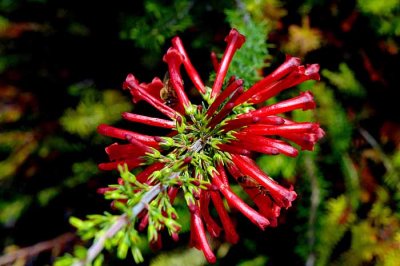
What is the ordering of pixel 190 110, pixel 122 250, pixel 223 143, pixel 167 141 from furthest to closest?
pixel 190 110, pixel 223 143, pixel 167 141, pixel 122 250

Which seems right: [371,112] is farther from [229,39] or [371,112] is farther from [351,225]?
[229,39]

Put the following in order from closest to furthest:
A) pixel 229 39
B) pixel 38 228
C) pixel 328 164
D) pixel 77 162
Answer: pixel 229 39 < pixel 328 164 < pixel 77 162 < pixel 38 228

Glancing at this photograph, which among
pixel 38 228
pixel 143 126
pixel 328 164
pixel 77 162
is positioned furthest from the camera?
pixel 38 228

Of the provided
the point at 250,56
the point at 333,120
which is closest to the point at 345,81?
the point at 333,120

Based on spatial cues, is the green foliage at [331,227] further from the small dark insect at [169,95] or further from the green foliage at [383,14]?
the small dark insect at [169,95]

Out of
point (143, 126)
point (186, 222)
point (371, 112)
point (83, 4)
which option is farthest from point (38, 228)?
point (371, 112)

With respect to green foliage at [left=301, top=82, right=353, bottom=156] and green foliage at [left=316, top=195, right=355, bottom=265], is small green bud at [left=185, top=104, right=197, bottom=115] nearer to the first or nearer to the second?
green foliage at [left=301, top=82, right=353, bottom=156]

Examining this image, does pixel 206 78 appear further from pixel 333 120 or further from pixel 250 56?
pixel 333 120

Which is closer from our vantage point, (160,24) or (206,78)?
(160,24)
